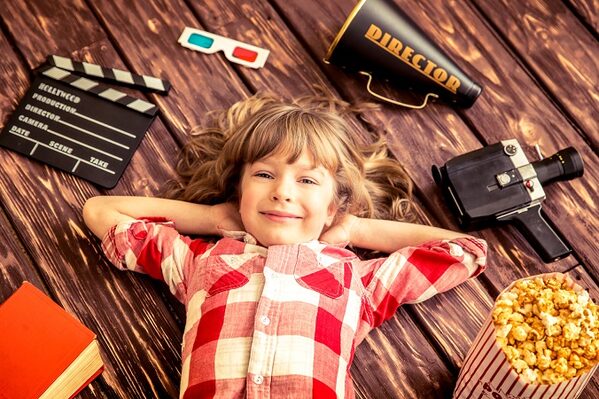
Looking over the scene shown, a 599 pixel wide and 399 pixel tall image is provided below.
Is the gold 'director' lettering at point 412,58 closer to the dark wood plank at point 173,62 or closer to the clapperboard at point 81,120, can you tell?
the dark wood plank at point 173,62

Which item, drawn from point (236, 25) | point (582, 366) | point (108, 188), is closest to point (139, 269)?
point (108, 188)

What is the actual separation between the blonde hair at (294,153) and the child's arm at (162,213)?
0.14 feet

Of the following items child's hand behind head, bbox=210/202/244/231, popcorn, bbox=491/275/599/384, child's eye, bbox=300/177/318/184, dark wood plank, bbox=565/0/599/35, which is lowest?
child's hand behind head, bbox=210/202/244/231

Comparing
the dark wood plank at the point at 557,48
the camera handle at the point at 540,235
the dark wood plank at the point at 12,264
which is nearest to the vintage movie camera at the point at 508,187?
the camera handle at the point at 540,235

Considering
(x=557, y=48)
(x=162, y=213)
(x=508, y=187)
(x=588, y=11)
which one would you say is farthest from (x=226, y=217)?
(x=588, y=11)

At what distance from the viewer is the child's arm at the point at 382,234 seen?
1.37m

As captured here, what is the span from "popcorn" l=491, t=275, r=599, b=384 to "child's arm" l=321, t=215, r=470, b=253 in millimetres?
322

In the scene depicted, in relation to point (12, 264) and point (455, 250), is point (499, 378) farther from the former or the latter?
point (12, 264)

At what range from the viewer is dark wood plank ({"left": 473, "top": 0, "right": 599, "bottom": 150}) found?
1.62 m

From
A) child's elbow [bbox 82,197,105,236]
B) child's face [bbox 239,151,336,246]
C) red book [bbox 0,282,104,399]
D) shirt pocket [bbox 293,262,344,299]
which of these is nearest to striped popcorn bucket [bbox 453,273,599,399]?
shirt pocket [bbox 293,262,344,299]

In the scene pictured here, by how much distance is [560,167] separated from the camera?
1456 mm

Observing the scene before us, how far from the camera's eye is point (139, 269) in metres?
1.39

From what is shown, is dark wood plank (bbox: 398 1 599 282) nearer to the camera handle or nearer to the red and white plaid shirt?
the camera handle

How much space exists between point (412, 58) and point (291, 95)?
0.30m
